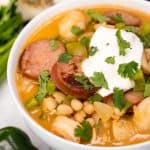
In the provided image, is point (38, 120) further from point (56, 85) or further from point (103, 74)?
point (103, 74)

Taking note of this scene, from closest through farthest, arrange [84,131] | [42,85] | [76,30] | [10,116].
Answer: [84,131], [42,85], [76,30], [10,116]

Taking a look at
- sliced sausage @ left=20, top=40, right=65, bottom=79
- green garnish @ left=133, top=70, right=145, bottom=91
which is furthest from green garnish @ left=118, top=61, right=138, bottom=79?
sliced sausage @ left=20, top=40, right=65, bottom=79

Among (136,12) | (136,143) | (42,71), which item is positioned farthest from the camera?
(136,12)

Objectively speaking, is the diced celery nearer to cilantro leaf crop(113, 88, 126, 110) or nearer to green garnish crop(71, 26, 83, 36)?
green garnish crop(71, 26, 83, 36)

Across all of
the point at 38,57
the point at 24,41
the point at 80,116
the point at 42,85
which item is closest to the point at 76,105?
the point at 80,116

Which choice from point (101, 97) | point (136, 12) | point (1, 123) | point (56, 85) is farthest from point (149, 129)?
point (1, 123)

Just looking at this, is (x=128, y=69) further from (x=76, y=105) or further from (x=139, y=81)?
(x=76, y=105)
